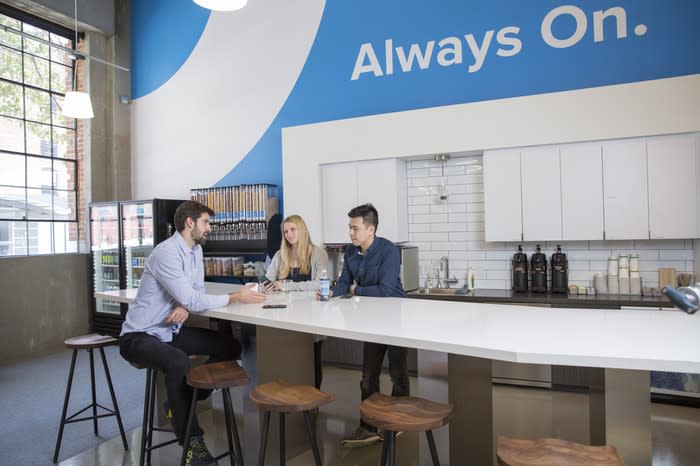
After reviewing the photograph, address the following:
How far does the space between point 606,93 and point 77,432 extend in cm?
490

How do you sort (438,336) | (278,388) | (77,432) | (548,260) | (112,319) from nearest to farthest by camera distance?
(438,336) → (278,388) → (77,432) → (548,260) → (112,319)

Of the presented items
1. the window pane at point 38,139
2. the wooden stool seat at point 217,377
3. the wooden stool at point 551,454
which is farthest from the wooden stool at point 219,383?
the window pane at point 38,139

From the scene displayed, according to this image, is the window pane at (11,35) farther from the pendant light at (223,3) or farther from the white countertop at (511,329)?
the white countertop at (511,329)

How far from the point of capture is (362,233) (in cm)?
348

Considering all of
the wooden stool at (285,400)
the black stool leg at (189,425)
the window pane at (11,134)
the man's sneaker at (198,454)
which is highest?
the window pane at (11,134)

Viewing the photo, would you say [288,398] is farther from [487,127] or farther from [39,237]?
[39,237]

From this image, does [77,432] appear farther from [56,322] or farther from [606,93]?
[606,93]

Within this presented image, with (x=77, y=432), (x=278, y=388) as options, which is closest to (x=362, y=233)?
(x=278, y=388)

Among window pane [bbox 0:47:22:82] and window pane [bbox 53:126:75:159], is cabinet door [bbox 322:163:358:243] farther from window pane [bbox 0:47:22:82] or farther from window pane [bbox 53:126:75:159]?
window pane [bbox 0:47:22:82]

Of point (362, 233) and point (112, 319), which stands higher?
point (362, 233)

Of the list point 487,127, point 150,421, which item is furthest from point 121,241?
point 487,127

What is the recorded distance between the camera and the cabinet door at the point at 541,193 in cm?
443

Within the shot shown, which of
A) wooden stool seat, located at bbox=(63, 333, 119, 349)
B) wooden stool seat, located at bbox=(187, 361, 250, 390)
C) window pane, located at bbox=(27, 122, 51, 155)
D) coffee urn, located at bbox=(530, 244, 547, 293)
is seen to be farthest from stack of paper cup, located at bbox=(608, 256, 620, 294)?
window pane, located at bbox=(27, 122, 51, 155)

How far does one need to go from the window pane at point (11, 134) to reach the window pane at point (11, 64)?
55cm
